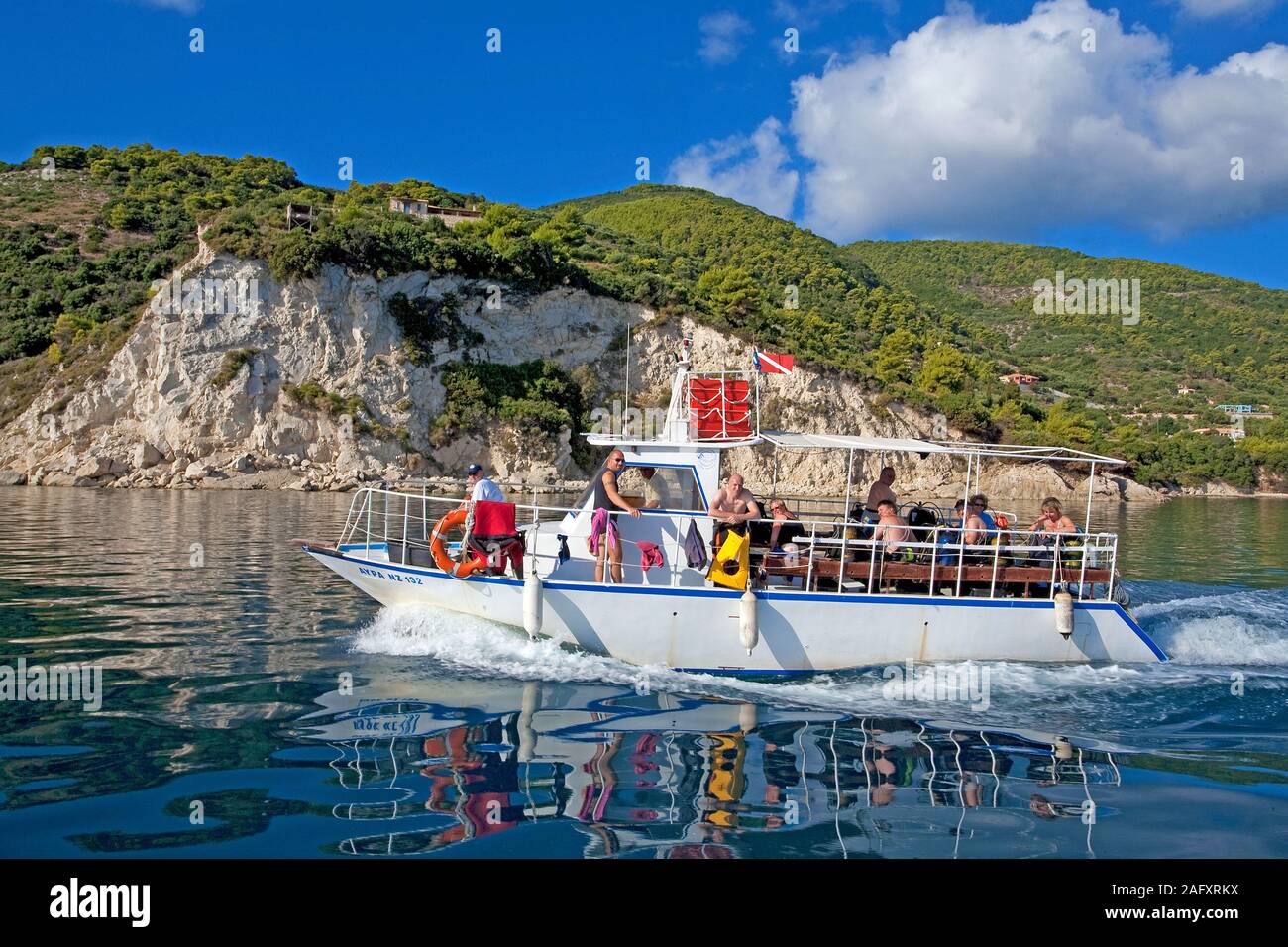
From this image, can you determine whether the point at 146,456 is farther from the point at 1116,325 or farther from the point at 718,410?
the point at 1116,325

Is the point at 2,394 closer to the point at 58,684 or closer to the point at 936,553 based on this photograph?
the point at 58,684

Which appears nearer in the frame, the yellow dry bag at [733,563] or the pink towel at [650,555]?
the yellow dry bag at [733,563]

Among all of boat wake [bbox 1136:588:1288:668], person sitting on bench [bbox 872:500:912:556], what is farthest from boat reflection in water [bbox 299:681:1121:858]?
boat wake [bbox 1136:588:1288:668]

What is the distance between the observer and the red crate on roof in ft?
39.7

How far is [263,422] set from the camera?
45.2 metres

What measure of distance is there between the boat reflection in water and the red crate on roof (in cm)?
419

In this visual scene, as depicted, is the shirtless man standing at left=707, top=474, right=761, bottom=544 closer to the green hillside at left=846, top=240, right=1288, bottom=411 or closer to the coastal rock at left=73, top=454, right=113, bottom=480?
the coastal rock at left=73, top=454, right=113, bottom=480

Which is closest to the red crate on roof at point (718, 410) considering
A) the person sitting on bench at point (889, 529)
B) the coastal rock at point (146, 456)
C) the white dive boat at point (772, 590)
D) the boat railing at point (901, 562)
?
the white dive boat at point (772, 590)

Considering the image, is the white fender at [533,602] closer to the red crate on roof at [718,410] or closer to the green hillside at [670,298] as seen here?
the red crate on roof at [718,410]

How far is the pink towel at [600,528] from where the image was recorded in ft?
35.6

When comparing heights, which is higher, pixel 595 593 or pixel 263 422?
pixel 263 422

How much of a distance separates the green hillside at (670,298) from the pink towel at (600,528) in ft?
133
